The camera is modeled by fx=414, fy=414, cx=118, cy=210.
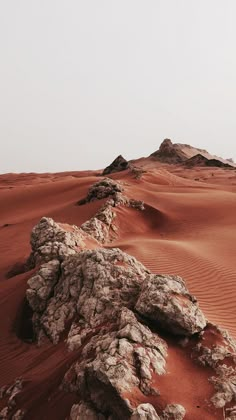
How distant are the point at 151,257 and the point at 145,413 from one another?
22.6 feet

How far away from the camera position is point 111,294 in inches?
219

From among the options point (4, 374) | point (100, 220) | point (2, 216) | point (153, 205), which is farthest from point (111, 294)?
point (2, 216)

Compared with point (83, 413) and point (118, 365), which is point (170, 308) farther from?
point (83, 413)

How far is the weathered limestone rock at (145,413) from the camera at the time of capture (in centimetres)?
333

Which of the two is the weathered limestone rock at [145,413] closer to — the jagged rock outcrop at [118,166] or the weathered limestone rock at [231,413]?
the weathered limestone rock at [231,413]

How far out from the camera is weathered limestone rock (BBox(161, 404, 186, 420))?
348 cm

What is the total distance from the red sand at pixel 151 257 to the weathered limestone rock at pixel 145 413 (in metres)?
0.37

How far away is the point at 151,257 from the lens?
10.2 m

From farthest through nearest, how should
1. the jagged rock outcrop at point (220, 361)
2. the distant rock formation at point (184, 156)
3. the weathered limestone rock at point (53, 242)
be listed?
the distant rock formation at point (184, 156)
the weathered limestone rock at point (53, 242)
the jagged rock outcrop at point (220, 361)

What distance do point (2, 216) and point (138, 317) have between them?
1730 cm

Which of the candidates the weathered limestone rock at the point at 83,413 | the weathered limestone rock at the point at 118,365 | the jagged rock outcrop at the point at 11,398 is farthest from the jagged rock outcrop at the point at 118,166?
the weathered limestone rock at the point at 83,413

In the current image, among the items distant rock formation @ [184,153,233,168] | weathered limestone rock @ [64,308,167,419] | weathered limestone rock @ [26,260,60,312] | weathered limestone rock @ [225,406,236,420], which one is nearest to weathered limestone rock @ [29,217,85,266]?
weathered limestone rock @ [26,260,60,312]

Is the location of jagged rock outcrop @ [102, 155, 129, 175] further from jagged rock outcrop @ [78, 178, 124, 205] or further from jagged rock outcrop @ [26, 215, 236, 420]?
jagged rock outcrop @ [26, 215, 236, 420]

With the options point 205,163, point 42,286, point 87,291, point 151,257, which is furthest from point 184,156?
point 87,291
